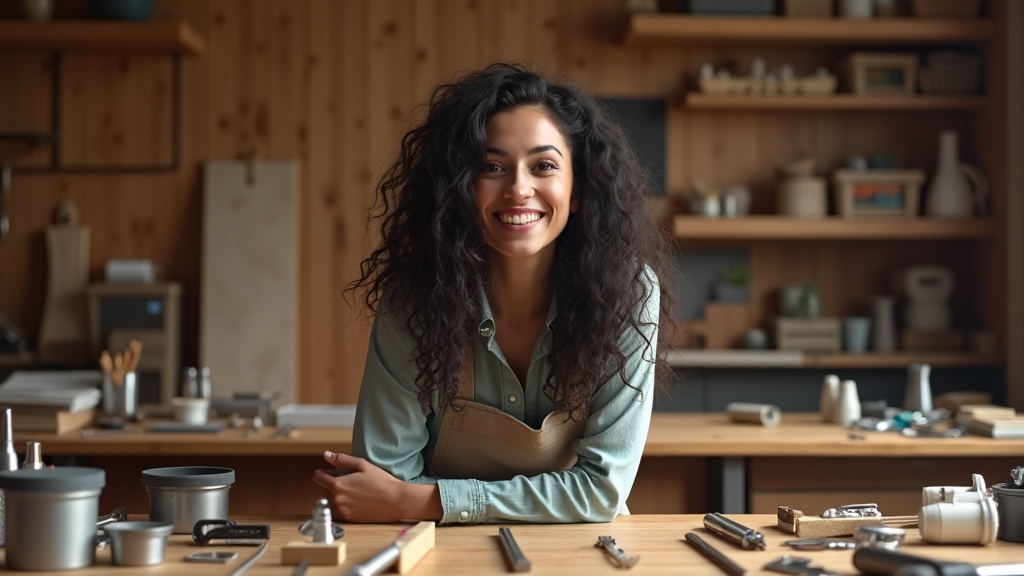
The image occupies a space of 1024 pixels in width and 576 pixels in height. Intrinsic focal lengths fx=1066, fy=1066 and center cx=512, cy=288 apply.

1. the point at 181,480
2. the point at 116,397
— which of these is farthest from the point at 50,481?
the point at 116,397

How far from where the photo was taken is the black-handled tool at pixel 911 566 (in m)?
1.24

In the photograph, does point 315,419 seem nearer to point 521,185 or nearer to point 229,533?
point 521,185

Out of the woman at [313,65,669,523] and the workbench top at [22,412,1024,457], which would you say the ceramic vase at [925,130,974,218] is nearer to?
the workbench top at [22,412,1024,457]

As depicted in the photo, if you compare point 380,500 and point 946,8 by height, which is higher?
point 946,8

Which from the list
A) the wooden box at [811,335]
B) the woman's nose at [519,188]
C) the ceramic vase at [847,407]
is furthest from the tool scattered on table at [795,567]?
the wooden box at [811,335]

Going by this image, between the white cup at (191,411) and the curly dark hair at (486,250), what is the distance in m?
1.42

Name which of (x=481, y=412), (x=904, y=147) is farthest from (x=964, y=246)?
(x=481, y=412)

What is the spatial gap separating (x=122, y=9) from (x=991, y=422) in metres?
3.51

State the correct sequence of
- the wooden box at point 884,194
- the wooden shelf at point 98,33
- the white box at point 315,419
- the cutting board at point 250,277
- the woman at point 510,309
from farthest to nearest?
the cutting board at point 250,277 → the wooden box at point 884,194 → the wooden shelf at point 98,33 → the white box at point 315,419 → the woman at point 510,309

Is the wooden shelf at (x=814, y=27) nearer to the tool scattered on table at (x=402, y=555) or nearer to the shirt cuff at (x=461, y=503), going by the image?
the shirt cuff at (x=461, y=503)

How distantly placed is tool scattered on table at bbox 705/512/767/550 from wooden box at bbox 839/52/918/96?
310 centimetres

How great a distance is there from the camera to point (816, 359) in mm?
4246

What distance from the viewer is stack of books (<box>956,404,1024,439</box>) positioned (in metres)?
3.04

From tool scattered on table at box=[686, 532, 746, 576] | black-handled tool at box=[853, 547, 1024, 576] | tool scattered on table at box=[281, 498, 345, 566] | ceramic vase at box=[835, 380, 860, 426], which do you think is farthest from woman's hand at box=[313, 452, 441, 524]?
ceramic vase at box=[835, 380, 860, 426]
